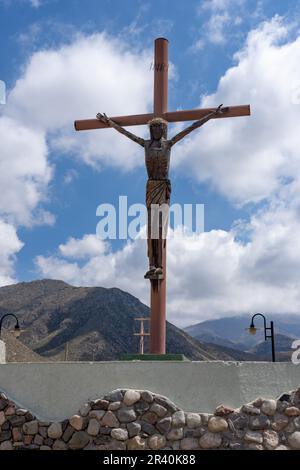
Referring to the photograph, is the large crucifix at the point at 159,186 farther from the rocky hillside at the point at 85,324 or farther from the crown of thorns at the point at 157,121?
the rocky hillside at the point at 85,324

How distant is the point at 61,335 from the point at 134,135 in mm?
61288

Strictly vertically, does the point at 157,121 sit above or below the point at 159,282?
above

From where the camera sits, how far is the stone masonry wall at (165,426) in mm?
7363

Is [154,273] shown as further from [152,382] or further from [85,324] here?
[85,324]

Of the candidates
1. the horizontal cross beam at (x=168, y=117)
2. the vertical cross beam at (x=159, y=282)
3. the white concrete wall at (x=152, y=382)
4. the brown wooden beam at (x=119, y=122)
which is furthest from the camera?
the brown wooden beam at (x=119, y=122)

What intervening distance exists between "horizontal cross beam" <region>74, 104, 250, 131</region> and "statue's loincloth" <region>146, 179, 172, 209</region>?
1.37 meters

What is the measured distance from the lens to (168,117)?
33.7 ft

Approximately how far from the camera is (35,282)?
9550cm

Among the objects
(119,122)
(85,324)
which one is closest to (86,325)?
(85,324)

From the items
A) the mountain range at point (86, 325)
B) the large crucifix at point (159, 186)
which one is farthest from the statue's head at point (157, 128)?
the mountain range at point (86, 325)

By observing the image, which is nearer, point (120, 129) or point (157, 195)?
point (157, 195)

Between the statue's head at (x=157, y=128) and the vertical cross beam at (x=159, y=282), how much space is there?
61cm

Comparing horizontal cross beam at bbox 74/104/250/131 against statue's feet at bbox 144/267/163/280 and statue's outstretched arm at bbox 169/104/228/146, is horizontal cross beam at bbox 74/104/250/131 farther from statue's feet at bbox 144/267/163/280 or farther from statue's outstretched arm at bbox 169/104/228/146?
statue's feet at bbox 144/267/163/280

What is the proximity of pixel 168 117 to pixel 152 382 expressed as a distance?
4596mm
